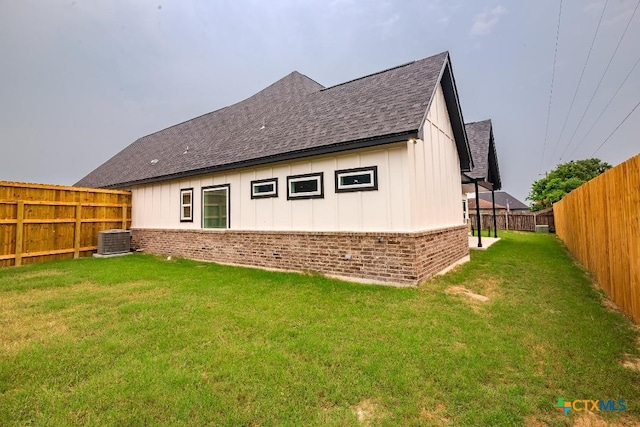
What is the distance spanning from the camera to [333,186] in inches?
266

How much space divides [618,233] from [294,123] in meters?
7.84

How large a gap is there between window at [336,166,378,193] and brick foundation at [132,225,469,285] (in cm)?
Result: 106

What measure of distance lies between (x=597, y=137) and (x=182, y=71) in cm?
4152

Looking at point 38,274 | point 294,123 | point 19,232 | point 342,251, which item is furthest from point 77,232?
point 342,251

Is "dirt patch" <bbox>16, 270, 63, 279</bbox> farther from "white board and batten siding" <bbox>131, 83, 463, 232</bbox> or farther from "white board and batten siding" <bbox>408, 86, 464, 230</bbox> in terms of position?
"white board and batten siding" <bbox>408, 86, 464, 230</bbox>

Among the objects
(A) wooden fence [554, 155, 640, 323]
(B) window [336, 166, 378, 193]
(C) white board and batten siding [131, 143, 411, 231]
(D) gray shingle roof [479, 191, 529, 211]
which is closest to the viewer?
(A) wooden fence [554, 155, 640, 323]

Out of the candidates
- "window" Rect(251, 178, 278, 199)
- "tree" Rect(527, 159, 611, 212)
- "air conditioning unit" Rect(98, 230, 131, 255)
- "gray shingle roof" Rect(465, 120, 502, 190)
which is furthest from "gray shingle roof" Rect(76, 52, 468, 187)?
"tree" Rect(527, 159, 611, 212)

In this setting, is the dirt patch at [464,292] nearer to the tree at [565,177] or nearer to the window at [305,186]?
the window at [305,186]

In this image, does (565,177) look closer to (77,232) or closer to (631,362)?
(631,362)

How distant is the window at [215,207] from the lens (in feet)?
30.0

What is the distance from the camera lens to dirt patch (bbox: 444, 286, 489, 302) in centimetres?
524

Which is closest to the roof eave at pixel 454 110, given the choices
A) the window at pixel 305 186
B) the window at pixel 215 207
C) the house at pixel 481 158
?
the house at pixel 481 158

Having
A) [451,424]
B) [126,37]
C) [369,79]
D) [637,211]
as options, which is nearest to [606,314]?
[637,211]

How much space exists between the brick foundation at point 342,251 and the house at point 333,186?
0.08 ft
